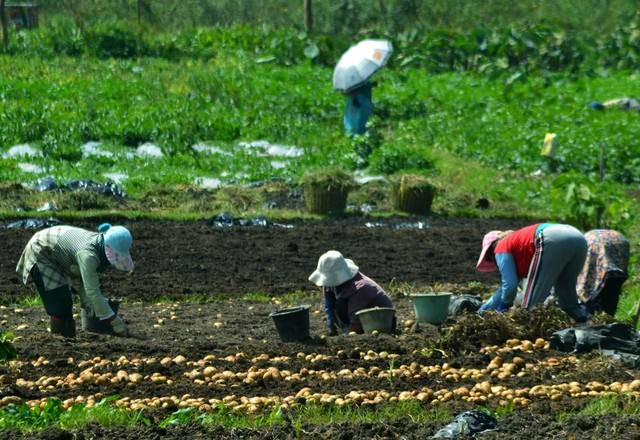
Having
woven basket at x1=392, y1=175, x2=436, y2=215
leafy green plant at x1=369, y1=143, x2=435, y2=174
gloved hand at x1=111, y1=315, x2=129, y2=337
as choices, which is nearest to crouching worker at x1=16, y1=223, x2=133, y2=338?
gloved hand at x1=111, y1=315, x2=129, y2=337

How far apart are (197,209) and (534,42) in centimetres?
1569

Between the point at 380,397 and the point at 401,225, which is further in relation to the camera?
the point at 401,225

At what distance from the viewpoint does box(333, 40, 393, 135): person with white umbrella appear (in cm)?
2356

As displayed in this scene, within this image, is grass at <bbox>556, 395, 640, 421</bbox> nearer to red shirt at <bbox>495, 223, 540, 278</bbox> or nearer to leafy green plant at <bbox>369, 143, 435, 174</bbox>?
red shirt at <bbox>495, 223, 540, 278</bbox>

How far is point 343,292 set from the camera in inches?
424

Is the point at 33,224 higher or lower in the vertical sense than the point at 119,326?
higher

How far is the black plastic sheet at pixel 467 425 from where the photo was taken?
22.0 ft

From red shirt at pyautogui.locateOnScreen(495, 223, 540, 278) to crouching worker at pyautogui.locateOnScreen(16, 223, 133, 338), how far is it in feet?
9.88

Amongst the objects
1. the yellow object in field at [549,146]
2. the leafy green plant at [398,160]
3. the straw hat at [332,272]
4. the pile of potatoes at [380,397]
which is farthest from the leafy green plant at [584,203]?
the leafy green plant at [398,160]

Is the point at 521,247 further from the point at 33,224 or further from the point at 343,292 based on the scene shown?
the point at 33,224

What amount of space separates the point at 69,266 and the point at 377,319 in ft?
8.36

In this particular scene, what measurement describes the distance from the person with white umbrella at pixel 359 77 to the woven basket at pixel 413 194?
4.22 m

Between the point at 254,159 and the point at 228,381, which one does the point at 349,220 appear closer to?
the point at 254,159

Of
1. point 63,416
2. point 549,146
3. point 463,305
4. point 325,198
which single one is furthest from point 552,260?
point 549,146
